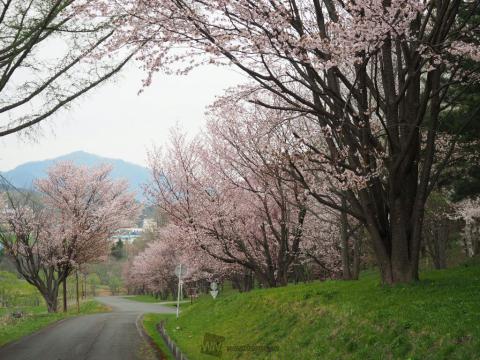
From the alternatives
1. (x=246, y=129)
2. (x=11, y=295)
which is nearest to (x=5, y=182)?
(x=246, y=129)

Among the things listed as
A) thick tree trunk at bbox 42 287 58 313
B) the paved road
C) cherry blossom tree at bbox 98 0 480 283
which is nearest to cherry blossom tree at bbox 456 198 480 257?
cherry blossom tree at bbox 98 0 480 283

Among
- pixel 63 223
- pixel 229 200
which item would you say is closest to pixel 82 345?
pixel 229 200

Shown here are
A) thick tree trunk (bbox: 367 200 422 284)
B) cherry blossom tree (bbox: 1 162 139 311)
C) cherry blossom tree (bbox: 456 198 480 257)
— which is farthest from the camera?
cherry blossom tree (bbox: 1 162 139 311)

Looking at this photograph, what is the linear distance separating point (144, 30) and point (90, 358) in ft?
29.8

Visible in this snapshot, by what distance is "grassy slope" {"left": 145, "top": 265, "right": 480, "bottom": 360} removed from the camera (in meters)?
5.98

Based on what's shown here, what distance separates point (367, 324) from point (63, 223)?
95.2 ft

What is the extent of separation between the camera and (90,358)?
12.9 m

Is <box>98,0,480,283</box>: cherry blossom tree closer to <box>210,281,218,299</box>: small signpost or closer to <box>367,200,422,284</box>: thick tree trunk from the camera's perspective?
<box>367,200,422,284</box>: thick tree trunk

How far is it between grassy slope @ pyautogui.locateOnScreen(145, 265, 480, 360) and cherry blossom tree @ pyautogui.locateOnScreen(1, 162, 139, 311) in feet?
69.4

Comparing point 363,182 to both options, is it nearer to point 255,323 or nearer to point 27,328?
point 255,323

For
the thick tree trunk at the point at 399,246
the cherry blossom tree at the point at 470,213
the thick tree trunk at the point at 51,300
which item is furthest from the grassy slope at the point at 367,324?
the thick tree trunk at the point at 51,300

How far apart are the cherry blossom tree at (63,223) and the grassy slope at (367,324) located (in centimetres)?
2115

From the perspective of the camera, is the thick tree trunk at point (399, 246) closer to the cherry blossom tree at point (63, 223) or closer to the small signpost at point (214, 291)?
the small signpost at point (214, 291)

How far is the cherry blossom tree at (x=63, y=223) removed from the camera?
31531 millimetres
